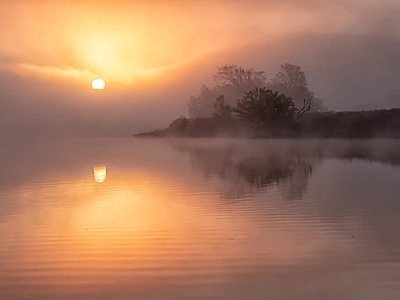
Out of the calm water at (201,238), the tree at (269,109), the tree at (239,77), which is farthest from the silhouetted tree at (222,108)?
the calm water at (201,238)

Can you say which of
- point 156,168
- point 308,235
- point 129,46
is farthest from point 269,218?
point 129,46

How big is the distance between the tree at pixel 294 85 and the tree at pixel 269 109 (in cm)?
28

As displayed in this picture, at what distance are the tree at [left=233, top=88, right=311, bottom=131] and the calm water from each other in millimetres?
10835

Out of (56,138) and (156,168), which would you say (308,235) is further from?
(56,138)

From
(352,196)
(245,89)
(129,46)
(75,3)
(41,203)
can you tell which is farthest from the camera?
(245,89)

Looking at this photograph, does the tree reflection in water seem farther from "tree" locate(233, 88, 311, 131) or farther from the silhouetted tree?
the silhouetted tree

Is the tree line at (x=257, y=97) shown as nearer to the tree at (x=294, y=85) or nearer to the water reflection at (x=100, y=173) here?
the tree at (x=294, y=85)

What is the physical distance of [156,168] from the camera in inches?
316

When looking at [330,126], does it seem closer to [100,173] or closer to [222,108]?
[222,108]

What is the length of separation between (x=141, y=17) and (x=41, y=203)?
9.93 meters

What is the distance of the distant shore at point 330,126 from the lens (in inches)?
657

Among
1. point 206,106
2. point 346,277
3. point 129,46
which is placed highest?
point 129,46

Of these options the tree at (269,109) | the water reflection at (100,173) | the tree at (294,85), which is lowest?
the water reflection at (100,173)

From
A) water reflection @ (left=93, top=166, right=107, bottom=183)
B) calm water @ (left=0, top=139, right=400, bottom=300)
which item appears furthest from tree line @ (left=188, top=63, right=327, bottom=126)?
calm water @ (left=0, top=139, right=400, bottom=300)
